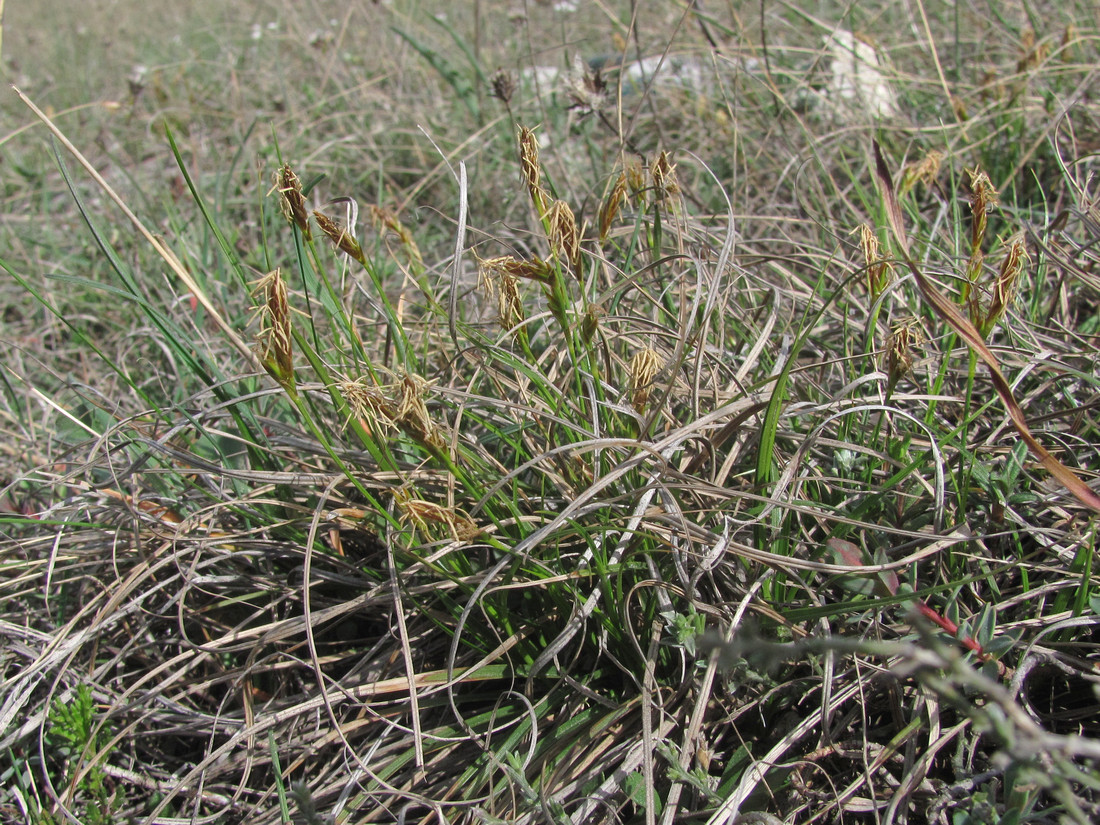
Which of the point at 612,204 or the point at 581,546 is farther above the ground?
the point at 612,204

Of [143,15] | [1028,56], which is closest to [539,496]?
[1028,56]

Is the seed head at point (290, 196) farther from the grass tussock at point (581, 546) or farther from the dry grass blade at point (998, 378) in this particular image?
the dry grass blade at point (998, 378)

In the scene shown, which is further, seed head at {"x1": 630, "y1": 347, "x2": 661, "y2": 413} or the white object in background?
the white object in background

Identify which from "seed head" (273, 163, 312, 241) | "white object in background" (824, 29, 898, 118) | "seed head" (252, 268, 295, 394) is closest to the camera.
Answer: "seed head" (252, 268, 295, 394)

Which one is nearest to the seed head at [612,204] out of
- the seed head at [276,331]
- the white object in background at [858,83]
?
the seed head at [276,331]

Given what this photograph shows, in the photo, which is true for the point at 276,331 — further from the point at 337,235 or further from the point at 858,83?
the point at 858,83

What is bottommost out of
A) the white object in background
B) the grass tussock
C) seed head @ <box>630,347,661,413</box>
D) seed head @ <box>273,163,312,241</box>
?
the grass tussock

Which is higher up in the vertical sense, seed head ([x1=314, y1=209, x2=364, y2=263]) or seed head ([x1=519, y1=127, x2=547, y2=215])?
seed head ([x1=519, y1=127, x2=547, y2=215])

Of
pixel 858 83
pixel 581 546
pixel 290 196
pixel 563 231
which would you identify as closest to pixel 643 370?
pixel 563 231

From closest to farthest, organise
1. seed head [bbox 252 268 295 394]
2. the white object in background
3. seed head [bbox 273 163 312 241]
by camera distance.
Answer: seed head [bbox 252 268 295 394] → seed head [bbox 273 163 312 241] → the white object in background

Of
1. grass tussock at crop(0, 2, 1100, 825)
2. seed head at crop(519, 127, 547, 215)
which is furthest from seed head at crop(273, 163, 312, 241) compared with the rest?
seed head at crop(519, 127, 547, 215)

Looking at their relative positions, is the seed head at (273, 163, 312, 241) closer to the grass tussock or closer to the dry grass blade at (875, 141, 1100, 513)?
the grass tussock
